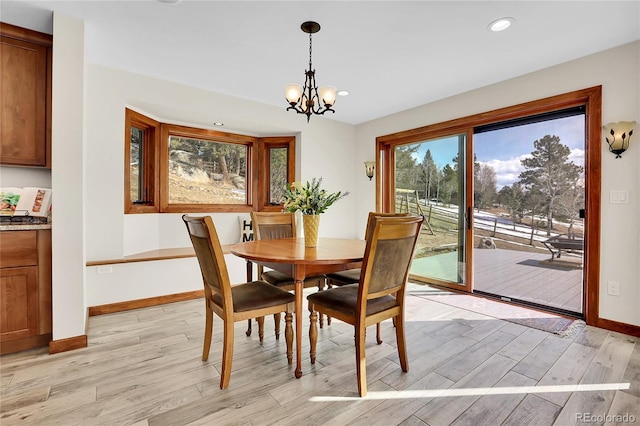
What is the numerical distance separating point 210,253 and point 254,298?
418 mm

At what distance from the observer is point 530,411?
1626mm

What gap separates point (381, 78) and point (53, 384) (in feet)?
12.3

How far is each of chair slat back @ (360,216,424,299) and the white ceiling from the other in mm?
1578

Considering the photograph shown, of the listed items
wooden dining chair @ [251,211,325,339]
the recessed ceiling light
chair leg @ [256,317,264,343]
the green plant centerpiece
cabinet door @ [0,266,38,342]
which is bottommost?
chair leg @ [256,317,264,343]

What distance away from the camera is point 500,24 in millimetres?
2336

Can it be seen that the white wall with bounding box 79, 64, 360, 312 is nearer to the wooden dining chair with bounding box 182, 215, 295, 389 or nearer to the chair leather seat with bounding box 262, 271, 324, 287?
the chair leather seat with bounding box 262, 271, 324, 287

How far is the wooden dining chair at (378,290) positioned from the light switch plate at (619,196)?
6.88 ft

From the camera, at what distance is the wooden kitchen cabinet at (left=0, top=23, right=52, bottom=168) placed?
2.33 meters

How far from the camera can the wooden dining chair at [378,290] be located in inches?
68.1

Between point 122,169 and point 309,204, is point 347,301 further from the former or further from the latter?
point 122,169

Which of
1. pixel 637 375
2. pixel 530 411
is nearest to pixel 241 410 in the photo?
pixel 530 411

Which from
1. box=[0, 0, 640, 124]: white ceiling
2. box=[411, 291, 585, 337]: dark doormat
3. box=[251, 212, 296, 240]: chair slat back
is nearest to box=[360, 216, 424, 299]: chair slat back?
box=[251, 212, 296, 240]: chair slat back

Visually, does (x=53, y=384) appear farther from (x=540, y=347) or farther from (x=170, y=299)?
(x=540, y=347)

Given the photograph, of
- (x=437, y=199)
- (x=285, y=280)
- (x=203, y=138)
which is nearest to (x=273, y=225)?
(x=285, y=280)
